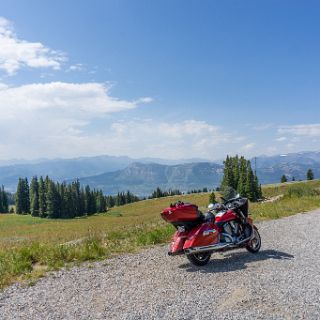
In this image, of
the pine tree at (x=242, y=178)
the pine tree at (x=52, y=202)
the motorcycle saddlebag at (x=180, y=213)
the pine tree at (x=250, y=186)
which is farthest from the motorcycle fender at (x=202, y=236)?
the pine tree at (x=52, y=202)

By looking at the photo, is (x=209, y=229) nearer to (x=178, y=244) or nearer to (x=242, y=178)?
(x=178, y=244)

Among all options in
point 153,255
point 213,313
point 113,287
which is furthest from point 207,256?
point 213,313

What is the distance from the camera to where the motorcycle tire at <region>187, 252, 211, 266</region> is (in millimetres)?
10219

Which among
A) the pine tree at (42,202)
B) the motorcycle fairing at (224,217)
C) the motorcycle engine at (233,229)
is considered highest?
the motorcycle fairing at (224,217)

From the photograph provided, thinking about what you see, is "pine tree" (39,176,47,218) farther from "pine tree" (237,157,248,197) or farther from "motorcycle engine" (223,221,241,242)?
"motorcycle engine" (223,221,241,242)

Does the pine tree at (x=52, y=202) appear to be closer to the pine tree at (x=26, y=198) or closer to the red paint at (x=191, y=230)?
the pine tree at (x=26, y=198)

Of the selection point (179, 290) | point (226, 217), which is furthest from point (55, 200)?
point (179, 290)

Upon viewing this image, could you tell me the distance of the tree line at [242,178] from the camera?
8938 centimetres

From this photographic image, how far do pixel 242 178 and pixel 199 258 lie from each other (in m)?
83.2

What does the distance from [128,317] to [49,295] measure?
8.00ft

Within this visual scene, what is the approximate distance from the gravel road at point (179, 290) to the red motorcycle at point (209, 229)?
438mm

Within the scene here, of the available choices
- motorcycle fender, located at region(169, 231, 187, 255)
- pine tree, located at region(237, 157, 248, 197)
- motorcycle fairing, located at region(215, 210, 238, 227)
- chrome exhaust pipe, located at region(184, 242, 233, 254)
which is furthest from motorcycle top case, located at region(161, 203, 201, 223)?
pine tree, located at region(237, 157, 248, 197)

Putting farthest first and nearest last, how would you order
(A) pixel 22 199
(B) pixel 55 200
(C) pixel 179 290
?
(A) pixel 22 199 → (B) pixel 55 200 → (C) pixel 179 290

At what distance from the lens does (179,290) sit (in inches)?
330
